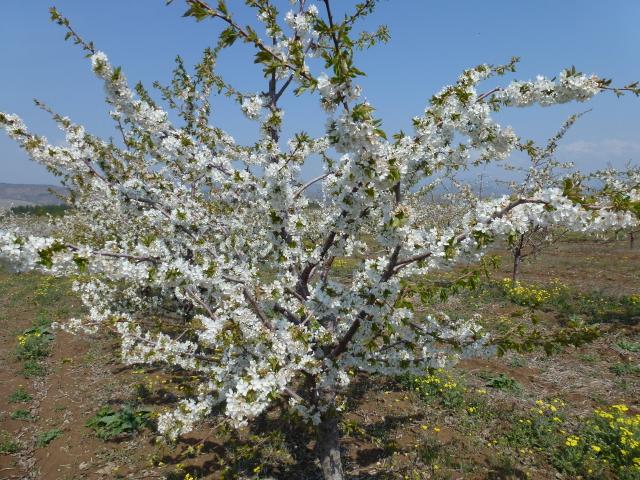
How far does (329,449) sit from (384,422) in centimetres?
198

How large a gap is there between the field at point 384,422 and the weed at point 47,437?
0.02 meters

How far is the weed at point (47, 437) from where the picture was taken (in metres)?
6.55

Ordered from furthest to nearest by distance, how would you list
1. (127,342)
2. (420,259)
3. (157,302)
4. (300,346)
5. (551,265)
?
1. (551,265)
2. (157,302)
3. (127,342)
4. (300,346)
5. (420,259)

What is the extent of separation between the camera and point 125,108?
487 centimetres

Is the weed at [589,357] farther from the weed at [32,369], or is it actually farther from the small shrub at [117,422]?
the weed at [32,369]

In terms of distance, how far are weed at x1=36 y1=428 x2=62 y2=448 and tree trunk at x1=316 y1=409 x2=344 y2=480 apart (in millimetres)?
5039

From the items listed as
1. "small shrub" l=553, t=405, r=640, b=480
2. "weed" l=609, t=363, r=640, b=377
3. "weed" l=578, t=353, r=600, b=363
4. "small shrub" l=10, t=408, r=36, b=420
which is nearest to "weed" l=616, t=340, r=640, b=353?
"weed" l=578, t=353, r=600, b=363

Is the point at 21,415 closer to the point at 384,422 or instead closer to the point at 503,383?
the point at 384,422

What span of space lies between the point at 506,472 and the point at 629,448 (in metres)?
1.64

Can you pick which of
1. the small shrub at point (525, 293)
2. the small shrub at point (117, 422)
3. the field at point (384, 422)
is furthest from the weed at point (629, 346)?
the small shrub at point (117, 422)

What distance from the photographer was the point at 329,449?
467 centimetres

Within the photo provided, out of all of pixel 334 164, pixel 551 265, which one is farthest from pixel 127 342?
pixel 551 265

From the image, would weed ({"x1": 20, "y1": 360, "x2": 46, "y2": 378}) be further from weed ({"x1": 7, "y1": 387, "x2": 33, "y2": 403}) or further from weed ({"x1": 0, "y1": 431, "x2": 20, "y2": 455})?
weed ({"x1": 0, "y1": 431, "x2": 20, "y2": 455})

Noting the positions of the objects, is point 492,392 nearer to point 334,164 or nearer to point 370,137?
point 334,164
